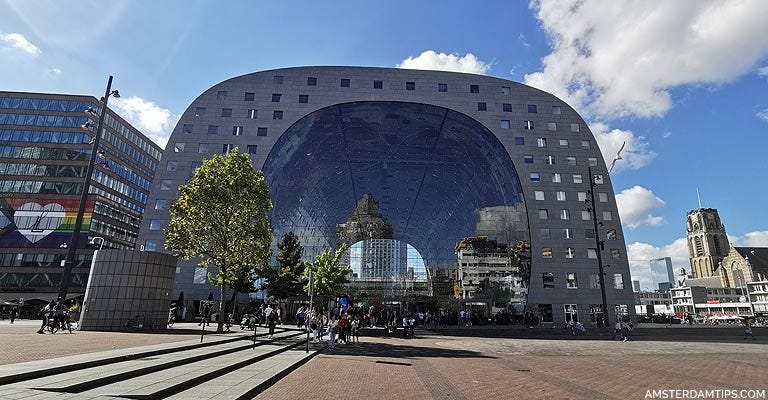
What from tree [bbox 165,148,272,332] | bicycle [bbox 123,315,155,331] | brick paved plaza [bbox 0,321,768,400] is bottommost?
brick paved plaza [bbox 0,321,768,400]

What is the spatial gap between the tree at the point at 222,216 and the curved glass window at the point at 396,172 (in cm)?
2431

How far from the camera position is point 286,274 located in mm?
42969

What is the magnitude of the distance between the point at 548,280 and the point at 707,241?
A: 441 ft

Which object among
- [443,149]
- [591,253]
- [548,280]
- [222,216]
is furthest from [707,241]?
[222,216]

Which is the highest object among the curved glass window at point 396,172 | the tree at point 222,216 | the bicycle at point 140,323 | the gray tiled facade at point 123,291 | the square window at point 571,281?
the curved glass window at point 396,172

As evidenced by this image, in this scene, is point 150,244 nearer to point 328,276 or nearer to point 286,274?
point 286,274

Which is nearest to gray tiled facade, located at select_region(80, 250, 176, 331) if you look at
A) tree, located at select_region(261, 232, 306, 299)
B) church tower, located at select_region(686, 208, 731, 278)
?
tree, located at select_region(261, 232, 306, 299)

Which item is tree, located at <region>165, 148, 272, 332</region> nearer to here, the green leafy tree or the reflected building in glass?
the green leafy tree

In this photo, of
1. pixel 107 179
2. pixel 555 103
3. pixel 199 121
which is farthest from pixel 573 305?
pixel 107 179

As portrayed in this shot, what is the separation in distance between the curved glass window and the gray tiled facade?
972 inches

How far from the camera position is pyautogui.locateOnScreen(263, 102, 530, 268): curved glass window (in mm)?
51188

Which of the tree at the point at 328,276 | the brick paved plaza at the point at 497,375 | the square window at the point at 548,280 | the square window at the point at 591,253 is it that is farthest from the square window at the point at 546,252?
the brick paved plaza at the point at 497,375

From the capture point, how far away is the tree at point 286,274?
1682 inches

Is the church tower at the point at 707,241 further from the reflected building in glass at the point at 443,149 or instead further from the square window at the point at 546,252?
the square window at the point at 546,252
